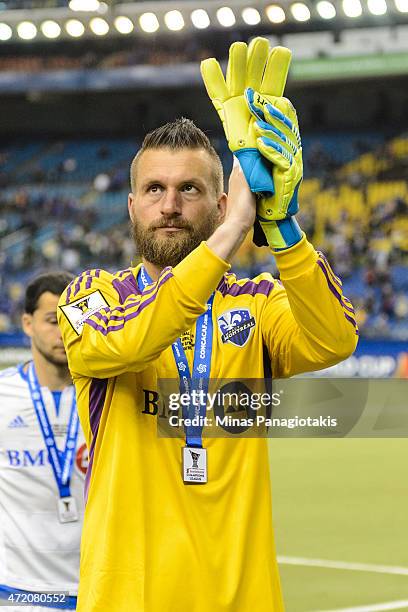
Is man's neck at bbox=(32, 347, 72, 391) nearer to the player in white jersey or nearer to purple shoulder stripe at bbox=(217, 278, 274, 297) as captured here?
the player in white jersey

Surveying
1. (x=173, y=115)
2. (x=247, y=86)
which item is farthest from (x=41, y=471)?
(x=173, y=115)

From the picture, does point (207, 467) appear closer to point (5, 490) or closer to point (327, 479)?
→ point (5, 490)

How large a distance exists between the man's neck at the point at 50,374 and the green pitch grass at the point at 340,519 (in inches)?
122

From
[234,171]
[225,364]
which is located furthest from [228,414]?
[234,171]

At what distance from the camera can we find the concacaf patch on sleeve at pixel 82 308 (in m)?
2.77

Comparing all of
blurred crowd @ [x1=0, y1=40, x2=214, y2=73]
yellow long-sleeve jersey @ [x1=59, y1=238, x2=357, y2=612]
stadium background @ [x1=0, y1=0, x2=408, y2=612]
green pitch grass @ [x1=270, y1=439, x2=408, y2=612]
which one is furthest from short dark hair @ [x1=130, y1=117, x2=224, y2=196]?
blurred crowd @ [x1=0, y1=40, x2=214, y2=73]

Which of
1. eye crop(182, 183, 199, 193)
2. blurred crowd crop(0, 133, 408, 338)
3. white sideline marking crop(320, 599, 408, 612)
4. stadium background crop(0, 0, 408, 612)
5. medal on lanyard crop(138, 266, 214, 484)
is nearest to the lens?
medal on lanyard crop(138, 266, 214, 484)

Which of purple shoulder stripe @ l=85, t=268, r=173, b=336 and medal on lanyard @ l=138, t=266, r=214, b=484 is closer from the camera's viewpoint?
purple shoulder stripe @ l=85, t=268, r=173, b=336

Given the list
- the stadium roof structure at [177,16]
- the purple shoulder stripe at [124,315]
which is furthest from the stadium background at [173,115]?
→ the purple shoulder stripe at [124,315]

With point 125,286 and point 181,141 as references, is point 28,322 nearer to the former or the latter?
point 125,286

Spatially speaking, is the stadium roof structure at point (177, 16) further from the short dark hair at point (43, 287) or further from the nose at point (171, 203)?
the nose at point (171, 203)

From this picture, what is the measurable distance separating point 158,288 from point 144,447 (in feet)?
1.38

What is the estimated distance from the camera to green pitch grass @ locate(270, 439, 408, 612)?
26.2 feet

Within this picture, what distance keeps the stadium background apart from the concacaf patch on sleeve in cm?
1795
